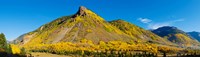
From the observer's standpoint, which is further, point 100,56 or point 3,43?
point 100,56

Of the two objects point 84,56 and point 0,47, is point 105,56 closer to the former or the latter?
point 84,56

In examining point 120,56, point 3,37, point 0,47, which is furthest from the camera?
point 120,56

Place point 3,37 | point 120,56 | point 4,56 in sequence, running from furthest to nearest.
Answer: point 120,56
point 3,37
point 4,56

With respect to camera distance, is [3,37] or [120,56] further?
[120,56]

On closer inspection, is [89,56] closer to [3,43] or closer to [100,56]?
[100,56]

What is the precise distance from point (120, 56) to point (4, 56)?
315 feet

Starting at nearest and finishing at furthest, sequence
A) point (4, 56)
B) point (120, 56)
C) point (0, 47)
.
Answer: point (4, 56) → point (0, 47) → point (120, 56)

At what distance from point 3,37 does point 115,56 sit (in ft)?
260

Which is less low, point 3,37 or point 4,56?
point 3,37

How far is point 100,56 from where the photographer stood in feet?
648

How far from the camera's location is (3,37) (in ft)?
441

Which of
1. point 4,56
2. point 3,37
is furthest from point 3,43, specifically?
point 4,56

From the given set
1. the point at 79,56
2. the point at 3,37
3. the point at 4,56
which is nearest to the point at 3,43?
the point at 3,37

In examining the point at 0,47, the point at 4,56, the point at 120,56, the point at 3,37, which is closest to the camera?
the point at 4,56
